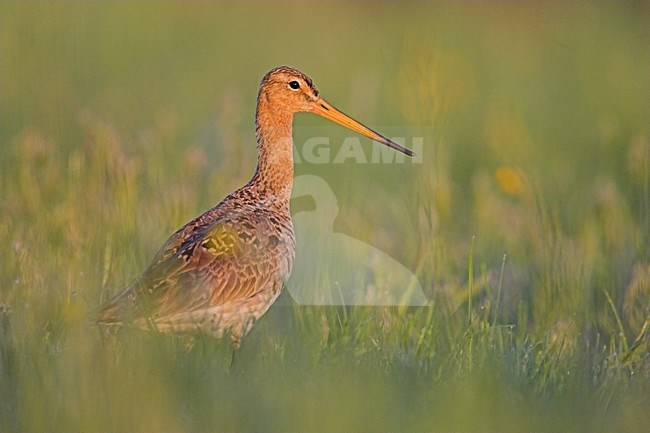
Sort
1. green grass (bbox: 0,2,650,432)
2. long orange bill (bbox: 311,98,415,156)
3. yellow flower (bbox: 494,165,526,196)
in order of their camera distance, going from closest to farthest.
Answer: green grass (bbox: 0,2,650,432)
long orange bill (bbox: 311,98,415,156)
yellow flower (bbox: 494,165,526,196)

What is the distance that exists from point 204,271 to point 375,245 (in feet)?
7.65

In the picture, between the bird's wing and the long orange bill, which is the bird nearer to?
the bird's wing

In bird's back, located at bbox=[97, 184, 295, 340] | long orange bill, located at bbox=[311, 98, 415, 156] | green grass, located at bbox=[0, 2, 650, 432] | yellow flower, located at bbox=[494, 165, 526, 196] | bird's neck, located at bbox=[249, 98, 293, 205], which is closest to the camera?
green grass, located at bbox=[0, 2, 650, 432]

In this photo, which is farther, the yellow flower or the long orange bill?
the yellow flower

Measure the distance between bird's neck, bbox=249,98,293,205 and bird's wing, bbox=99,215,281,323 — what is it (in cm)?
45

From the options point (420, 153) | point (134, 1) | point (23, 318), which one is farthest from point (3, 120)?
point (23, 318)

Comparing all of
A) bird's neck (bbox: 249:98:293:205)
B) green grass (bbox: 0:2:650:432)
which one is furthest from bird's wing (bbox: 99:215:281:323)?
bird's neck (bbox: 249:98:293:205)

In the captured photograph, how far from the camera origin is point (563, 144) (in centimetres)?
1129

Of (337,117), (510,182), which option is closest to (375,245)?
Answer: (510,182)

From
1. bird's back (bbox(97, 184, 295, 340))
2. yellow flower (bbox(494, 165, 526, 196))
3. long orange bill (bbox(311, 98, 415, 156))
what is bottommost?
bird's back (bbox(97, 184, 295, 340))

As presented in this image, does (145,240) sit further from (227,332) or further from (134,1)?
(134,1)

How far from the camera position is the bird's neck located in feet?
19.9

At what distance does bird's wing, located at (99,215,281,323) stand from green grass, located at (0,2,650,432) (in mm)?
232

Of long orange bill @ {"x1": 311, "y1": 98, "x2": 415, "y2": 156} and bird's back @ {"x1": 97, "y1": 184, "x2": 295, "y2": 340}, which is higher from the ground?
long orange bill @ {"x1": 311, "y1": 98, "x2": 415, "y2": 156}
